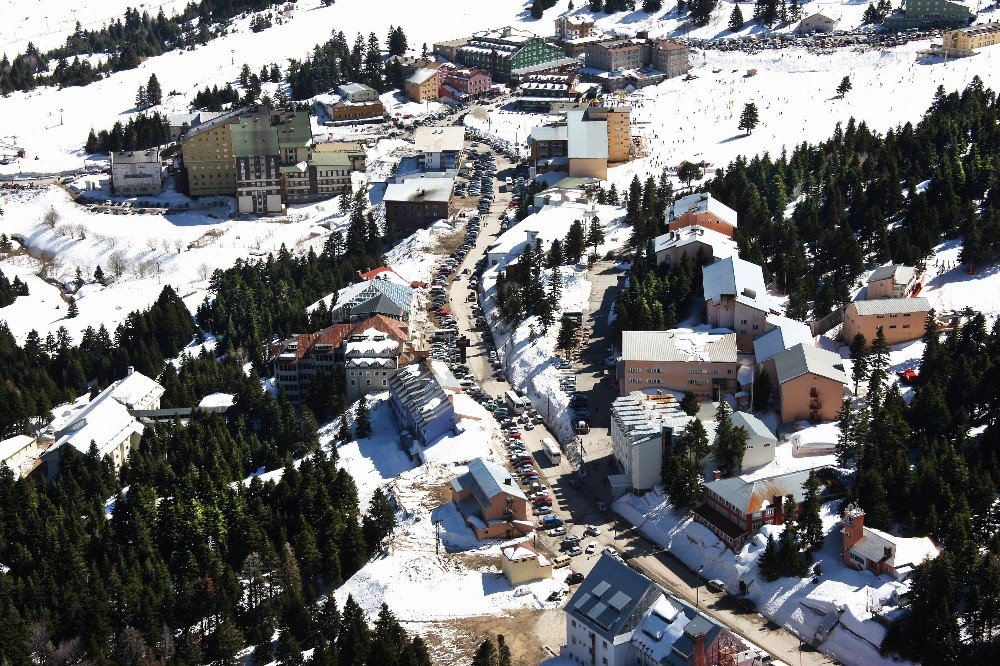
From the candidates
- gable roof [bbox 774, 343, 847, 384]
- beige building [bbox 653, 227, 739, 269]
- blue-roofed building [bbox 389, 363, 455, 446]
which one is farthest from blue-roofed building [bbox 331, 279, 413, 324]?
gable roof [bbox 774, 343, 847, 384]

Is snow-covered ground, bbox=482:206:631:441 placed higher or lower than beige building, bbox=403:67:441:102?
lower

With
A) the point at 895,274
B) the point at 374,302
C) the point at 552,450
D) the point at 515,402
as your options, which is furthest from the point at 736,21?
the point at 552,450

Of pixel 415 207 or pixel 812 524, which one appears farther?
pixel 415 207

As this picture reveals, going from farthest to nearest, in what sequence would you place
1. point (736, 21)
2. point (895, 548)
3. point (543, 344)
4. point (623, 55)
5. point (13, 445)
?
point (736, 21) → point (623, 55) → point (13, 445) → point (543, 344) → point (895, 548)

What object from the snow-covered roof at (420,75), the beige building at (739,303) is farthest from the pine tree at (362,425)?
the snow-covered roof at (420,75)

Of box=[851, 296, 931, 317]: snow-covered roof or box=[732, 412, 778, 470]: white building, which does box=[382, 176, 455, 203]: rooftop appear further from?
box=[732, 412, 778, 470]: white building

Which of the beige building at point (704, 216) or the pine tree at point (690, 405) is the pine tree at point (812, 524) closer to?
the pine tree at point (690, 405)

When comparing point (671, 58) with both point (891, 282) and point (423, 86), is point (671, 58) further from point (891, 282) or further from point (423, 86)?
point (891, 282)

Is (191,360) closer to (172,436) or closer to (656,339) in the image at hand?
(172,436)
